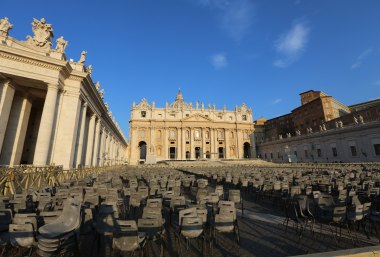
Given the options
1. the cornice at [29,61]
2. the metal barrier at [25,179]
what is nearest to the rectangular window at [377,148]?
the metal barrier at [25,179]

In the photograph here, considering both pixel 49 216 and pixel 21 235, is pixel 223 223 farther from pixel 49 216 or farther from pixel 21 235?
pixel 21 235

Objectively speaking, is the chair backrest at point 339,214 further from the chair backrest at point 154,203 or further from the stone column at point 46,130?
the stone column at point 46,130

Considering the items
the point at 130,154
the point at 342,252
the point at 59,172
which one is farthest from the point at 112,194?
the point at 130,154

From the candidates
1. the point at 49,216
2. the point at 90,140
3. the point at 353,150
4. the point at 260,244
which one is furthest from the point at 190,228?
the point at 353,150

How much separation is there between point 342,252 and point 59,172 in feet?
49.8

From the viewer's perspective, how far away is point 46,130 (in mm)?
14703

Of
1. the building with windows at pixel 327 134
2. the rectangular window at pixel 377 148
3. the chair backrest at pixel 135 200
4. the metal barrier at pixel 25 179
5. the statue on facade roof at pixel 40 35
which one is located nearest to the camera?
the chair backrest at pixel 135 200

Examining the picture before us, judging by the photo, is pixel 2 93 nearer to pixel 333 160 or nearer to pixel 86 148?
pixel 86 148

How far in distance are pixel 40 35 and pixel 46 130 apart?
355 inches

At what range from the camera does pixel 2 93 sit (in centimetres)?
1486

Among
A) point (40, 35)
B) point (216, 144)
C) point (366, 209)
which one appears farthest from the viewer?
point (216, 144)

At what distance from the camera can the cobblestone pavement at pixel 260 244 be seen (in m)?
4.16

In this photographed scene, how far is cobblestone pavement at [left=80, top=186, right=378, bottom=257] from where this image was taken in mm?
4160

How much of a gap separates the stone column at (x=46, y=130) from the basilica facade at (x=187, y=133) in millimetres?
44620
